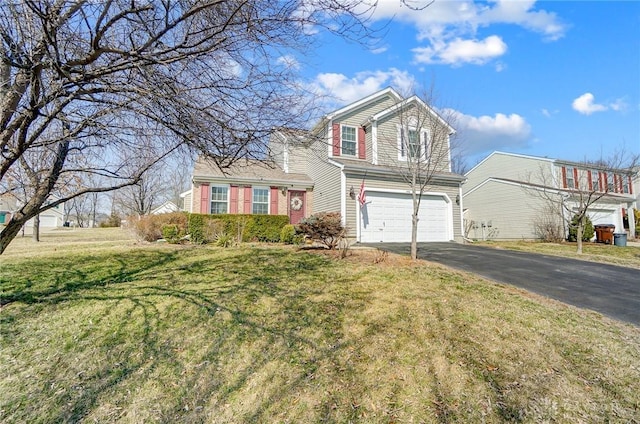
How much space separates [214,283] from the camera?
572 cm

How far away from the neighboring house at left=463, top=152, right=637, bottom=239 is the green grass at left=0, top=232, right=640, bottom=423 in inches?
630

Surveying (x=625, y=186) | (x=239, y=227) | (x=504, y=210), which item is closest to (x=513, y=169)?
(x=504, y=210)

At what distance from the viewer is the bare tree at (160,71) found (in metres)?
2.59

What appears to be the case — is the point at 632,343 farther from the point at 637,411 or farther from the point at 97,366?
the point at 97,366

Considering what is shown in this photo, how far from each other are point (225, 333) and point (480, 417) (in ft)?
9.48

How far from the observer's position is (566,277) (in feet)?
25.1

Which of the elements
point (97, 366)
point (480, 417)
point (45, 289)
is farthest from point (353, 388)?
point (45, 289)

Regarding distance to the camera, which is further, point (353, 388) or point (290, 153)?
point (290, 153)

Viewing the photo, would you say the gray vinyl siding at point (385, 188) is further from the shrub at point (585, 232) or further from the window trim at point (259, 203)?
the shrub at point (585, 232)

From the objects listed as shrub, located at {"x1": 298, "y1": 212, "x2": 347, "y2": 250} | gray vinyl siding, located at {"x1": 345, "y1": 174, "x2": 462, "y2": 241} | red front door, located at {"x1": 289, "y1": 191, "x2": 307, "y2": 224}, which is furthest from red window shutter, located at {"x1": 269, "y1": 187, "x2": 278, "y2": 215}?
shrub, located at {"x1": 298, "y1": 212, "x2": 347, "y2": 250}

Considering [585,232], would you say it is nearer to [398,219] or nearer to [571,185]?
[571,185]

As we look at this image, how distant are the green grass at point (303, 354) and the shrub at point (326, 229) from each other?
11.2ft

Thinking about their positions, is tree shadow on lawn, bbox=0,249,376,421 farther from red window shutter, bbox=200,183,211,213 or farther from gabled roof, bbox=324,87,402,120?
gabled roof, bbox=324,87,402,120

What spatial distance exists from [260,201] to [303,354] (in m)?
12.4
